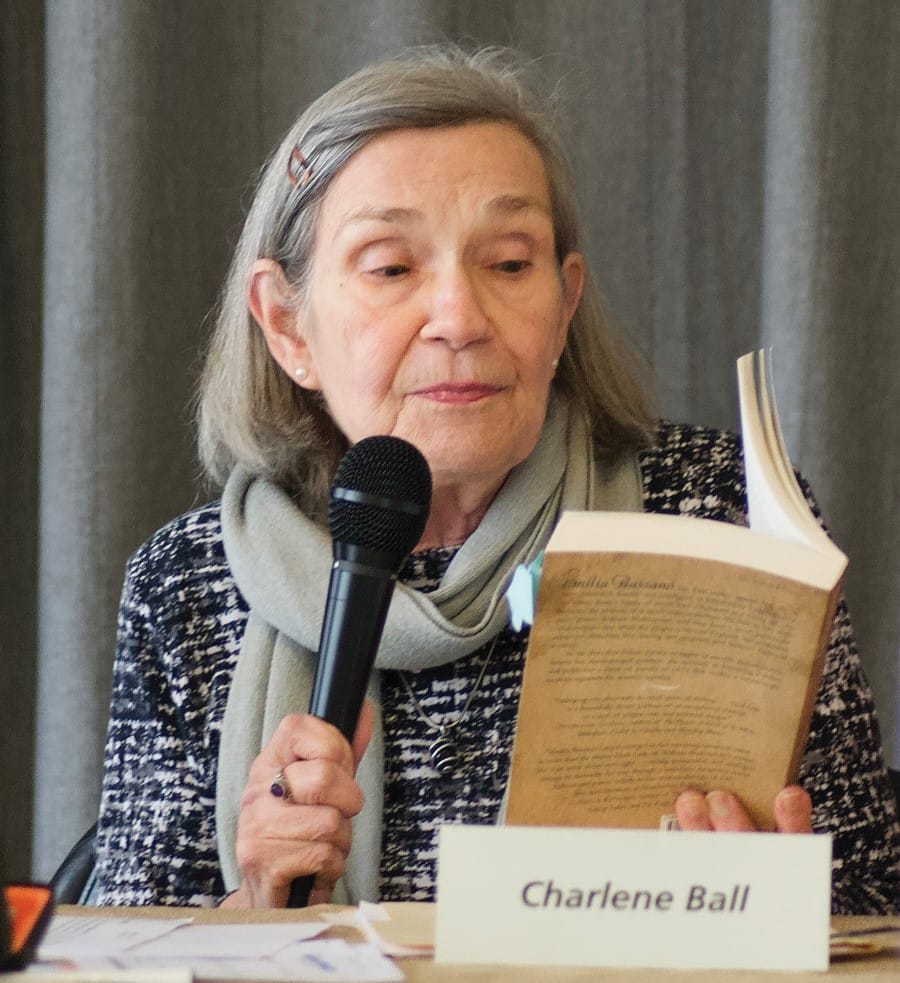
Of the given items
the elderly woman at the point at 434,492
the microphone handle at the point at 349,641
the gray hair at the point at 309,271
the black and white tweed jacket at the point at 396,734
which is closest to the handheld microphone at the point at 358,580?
the microphone handle at the point at 349,641

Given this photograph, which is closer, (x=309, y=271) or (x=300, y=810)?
(x=300, y=810)

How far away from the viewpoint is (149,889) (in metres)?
1.42

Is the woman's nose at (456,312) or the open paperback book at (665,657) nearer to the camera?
the open paperback book at (665,657)

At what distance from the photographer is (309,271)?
155 centimetres

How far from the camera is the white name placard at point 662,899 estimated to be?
0.80m

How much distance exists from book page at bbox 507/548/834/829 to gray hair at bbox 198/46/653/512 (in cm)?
72

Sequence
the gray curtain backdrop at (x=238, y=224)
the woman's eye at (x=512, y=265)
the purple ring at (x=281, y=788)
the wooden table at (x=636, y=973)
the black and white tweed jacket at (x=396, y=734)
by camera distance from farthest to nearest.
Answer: the gray curtain backdrop at (x=238, y=224), the woman's eye at (x=512, y=265), the black and white tweed jacket at (x=396, y=734), the purple ring at (x=281, y=788), the wooden table at (x=636, y=973)

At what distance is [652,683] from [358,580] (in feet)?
0.74

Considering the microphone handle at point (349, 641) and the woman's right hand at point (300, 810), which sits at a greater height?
the microphone handle at point (349, 641)

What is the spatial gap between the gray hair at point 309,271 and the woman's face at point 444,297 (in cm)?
4

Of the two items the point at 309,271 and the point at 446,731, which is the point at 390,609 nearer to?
the point at 446,731

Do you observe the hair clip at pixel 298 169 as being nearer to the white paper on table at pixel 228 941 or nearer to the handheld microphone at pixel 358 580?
the handheld microphone at pixel 358 580

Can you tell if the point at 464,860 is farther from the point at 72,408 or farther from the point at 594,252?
the point at 594,252

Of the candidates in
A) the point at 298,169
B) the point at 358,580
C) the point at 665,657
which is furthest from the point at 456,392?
the point at 665,657
